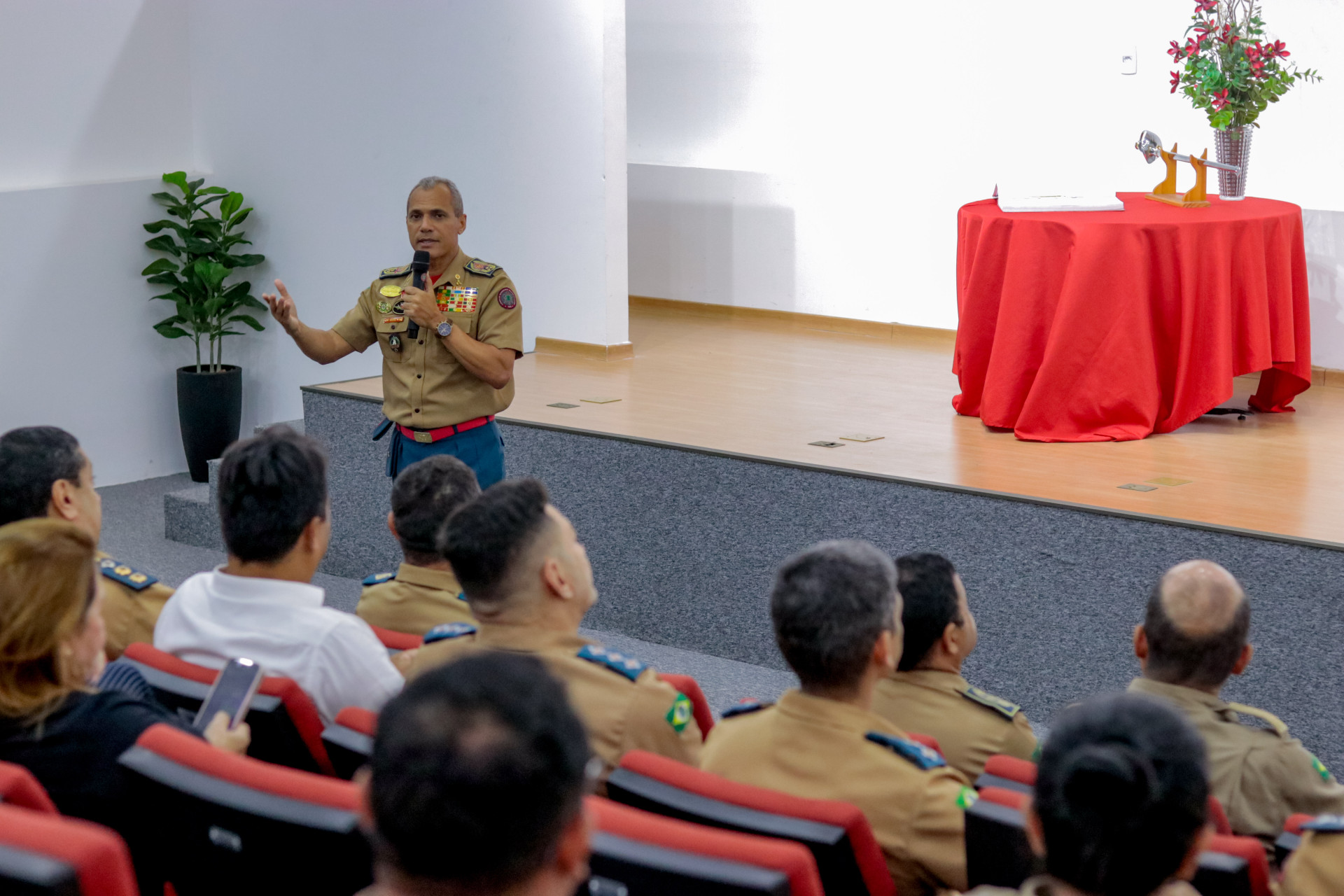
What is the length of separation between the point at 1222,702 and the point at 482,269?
92.3 inches

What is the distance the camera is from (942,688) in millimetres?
2340

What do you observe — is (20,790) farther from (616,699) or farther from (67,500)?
(67,500)

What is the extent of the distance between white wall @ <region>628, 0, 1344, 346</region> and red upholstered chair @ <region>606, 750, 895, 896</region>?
16.3ft

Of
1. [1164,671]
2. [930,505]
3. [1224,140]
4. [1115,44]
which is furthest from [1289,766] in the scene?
[1115,44]

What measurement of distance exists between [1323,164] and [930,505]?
2.88 meters

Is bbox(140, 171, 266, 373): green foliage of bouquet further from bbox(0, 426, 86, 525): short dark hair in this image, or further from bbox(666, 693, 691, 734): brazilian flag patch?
bbox(666, 693, 691, 734): brazilian flag patch

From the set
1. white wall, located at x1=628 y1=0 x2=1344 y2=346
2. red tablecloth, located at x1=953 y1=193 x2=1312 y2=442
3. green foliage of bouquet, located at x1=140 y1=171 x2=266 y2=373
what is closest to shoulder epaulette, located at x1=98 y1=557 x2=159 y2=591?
red tablecloth, located at x1=953 y1=193 x2=1312 y2=442

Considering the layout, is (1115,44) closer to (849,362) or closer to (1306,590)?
(849,362)

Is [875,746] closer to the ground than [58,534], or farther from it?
closer to the ground

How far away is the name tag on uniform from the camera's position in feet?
12.8

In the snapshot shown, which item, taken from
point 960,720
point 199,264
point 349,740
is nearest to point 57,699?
point 349,740

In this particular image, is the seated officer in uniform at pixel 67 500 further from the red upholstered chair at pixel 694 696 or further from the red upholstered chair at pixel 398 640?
the red upholstered chair at pixel 694 696

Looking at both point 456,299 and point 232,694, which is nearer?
point 232,694

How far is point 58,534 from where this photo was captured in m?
1.77
